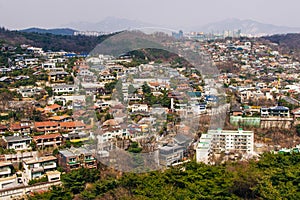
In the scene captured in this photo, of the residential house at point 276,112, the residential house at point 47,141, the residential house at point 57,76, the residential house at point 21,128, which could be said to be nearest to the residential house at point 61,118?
the residential house at point 21,128

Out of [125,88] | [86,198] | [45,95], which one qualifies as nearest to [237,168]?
[86,198]

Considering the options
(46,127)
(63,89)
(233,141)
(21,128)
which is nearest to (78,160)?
(46,127)

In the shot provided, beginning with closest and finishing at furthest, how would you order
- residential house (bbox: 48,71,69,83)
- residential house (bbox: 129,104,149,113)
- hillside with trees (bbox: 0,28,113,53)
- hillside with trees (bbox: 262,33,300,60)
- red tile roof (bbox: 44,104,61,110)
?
residential house (bbox: 129,104,149,113), red tile roof (bbox: 44,104,61,110), residential house (bbox: 48,71,69,83), hillside with trees (bbox: 0,28,113,53), hillside with trees (bbox: 262,33,300,60)

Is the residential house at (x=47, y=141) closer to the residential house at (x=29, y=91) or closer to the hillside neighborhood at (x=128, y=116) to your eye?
the hillside neighborhood at (x=128, y=116)

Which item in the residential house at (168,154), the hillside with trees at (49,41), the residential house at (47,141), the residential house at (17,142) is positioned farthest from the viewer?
the hillside with trees at (49,41)

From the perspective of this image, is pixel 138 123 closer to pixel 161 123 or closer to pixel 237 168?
pixel 161 123

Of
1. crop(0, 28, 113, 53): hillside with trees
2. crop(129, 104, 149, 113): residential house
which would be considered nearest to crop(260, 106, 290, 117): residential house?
crop(129, 104, 149, 113): residential house

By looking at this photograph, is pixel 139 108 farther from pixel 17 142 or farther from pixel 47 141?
pixel 17 142

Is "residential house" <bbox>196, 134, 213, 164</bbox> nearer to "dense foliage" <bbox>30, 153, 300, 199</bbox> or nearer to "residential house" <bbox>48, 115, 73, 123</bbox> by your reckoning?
"dense foliage" <bbox>30, 153, 300, 199</bbox>
